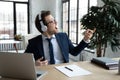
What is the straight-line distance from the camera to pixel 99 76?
129 centimetres

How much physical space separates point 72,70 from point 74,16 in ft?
14.8

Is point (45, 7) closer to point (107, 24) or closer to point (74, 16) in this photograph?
point (74, 16)

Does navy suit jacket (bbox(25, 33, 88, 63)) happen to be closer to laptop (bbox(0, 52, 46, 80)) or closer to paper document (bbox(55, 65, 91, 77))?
paper document (bbox(55, 65, 91, 77))

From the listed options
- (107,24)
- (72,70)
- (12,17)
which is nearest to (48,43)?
(72,70)

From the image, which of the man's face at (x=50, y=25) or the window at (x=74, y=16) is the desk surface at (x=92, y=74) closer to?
the man's face at (x=50, y=25)

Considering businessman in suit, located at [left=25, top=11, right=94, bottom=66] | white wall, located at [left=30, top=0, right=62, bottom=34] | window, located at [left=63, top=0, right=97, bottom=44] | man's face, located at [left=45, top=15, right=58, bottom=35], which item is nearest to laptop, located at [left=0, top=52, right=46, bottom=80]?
businessman in suit, located at [left=25, top=11, right=94, bottom=66]

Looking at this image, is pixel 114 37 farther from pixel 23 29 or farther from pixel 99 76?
pixel 23 29

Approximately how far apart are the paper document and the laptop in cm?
23

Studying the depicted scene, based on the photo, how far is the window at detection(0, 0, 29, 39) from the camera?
682 cm

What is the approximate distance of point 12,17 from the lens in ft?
22.7

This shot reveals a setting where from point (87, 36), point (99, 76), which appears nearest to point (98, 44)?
point (87, 36)

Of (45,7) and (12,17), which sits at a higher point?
(45,7)

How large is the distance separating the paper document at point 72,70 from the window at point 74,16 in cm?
347

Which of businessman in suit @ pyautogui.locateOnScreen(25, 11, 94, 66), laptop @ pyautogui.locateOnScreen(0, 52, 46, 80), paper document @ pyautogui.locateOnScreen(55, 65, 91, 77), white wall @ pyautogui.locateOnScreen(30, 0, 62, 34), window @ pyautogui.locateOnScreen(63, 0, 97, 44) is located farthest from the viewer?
white wall @ pyautogui.locateOnScreen(30, 0, 62, 34)
